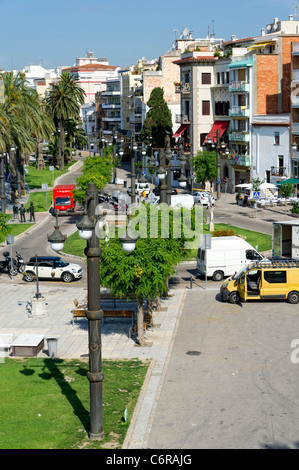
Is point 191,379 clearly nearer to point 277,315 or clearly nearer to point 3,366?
point 3,366

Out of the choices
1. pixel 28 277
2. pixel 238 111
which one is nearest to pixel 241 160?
pixel 238 111

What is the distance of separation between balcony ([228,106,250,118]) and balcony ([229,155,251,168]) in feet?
13.9

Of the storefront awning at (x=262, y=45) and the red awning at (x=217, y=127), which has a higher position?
the storefront awning at (x=262, y=45)

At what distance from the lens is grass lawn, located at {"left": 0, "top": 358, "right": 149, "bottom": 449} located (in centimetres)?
1686

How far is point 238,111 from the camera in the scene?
75.1 metres

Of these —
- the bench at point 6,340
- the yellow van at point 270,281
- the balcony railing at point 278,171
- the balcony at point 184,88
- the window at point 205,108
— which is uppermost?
the balcony at point 184,88

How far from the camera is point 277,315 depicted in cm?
2908

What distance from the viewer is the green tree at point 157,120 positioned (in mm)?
98688

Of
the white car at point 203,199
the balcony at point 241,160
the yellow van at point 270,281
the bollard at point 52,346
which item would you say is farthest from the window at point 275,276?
the balcony at point 241,160

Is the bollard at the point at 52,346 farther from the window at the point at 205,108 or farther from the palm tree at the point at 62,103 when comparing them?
the palm tree at the point at 62,103

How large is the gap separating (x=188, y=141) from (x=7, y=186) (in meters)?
21.7

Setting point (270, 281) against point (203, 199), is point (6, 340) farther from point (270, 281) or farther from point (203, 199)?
point (203, 199)

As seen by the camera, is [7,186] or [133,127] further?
[133,127]
